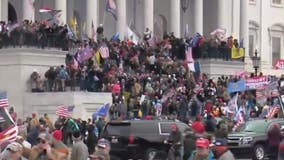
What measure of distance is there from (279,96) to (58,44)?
9.69m

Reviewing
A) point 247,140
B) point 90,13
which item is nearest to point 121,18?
point 90,13

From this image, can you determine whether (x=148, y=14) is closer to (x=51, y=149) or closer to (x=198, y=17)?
(x=198, y=17)

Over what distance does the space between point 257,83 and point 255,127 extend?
437 inches

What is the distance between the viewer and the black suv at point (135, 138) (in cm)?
2828

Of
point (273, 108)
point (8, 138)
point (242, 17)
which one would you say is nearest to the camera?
point (8, 138)

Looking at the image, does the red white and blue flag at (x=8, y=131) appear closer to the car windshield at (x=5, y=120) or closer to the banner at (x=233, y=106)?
the car windshield at (x=5, y=120)

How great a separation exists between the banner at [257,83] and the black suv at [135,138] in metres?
13.8

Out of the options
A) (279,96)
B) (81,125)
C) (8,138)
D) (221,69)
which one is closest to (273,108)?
(279,96)

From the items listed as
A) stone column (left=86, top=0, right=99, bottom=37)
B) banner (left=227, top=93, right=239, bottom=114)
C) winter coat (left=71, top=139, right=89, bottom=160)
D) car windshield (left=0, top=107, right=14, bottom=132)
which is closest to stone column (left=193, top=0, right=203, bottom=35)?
stone column (left=86, top=0, right=99, bottom=37)

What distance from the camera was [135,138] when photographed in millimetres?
28391

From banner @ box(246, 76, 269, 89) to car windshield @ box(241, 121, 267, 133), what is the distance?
10515 mm

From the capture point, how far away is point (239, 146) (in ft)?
100.0

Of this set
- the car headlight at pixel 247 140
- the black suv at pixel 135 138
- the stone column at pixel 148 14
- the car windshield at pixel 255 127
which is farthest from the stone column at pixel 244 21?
the black suv at pixel 135 138

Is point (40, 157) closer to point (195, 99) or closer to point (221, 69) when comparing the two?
point (195, 99)
